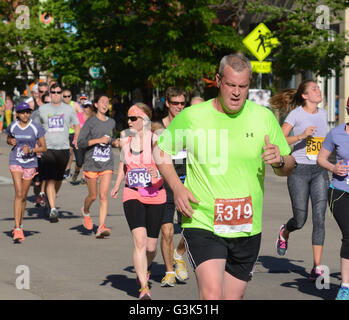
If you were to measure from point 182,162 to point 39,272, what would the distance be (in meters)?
1.83

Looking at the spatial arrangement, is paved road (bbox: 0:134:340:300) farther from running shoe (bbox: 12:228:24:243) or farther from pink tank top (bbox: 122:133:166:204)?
pink tank top (bbox: 122:133:166:204)

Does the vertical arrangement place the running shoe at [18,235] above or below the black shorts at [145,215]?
below

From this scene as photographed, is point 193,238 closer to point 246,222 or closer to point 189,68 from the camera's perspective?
point 246,222

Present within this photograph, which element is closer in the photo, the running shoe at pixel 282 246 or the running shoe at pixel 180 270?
the running shoe at pixel 180 270

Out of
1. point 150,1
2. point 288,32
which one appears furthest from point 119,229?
point 150,1

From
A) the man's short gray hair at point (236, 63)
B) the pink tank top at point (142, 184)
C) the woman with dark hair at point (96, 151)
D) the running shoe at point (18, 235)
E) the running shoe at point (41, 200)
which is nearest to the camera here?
the man's short gray hair at point (236, 63)

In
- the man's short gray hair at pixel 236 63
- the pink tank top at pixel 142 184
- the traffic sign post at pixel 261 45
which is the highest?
the traffic sign post at pixel 261 45

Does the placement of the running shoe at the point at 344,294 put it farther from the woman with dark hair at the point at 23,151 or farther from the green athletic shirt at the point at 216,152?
the woman with dark hair at the point at 23,151

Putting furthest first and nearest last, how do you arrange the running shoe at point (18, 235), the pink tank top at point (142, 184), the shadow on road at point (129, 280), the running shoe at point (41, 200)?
the running shoe at point (41, 200), the running shoe at point (18, 235), the shadow on road at point (129, 280), the pink tank top at point (142, 184)

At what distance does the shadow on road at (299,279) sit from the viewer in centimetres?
821

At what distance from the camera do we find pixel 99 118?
12320 mm

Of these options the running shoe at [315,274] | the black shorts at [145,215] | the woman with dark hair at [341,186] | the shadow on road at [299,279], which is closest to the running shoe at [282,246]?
the shadow on road at [299,279]

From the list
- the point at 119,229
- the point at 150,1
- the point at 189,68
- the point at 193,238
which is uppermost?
the point at 150,1

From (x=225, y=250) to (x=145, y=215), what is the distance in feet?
8.56
